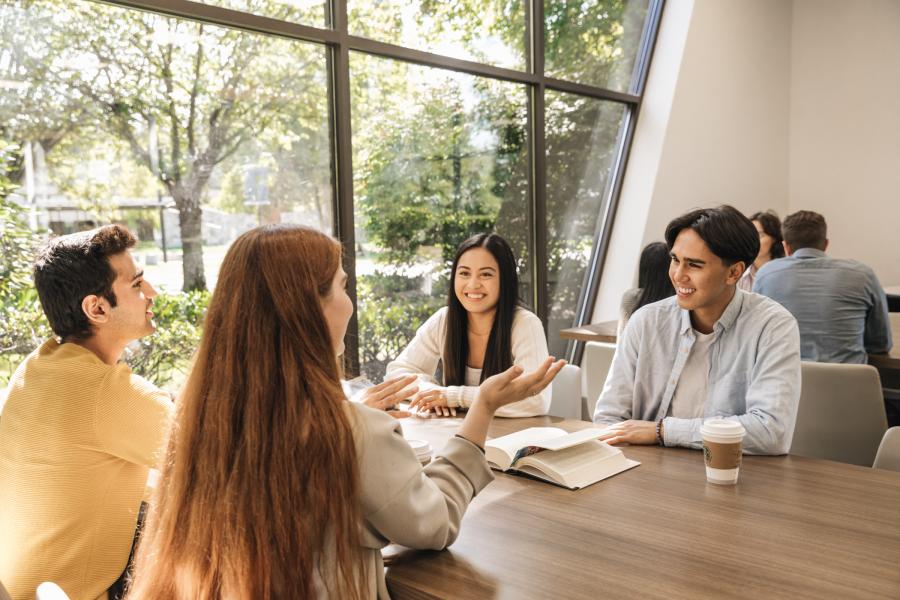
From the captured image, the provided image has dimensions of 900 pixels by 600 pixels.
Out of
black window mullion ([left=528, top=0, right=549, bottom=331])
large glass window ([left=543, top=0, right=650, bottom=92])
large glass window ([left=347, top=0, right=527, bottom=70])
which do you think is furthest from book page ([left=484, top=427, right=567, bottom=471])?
large glass window ([left=543, top=0, right=650, bottom=92])

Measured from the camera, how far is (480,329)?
9.44 ft

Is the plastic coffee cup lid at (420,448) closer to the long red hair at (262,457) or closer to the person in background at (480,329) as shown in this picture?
the long red hair at (262,457)

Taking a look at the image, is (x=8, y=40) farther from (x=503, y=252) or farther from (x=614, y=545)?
(x=614, y=545)

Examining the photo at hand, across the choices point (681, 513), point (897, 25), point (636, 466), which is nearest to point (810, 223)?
point (636, 466)

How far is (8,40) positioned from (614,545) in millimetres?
2460

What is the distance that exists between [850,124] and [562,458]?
232 inches

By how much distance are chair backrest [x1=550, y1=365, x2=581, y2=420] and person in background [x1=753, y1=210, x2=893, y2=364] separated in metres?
1.28

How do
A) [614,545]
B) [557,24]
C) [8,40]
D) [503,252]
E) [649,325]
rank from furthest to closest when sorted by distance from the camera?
1. [557,24]
2. [503,252]
3. [8,40]
4. [649,325]
5. [614,545]

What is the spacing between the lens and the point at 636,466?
1812 mm

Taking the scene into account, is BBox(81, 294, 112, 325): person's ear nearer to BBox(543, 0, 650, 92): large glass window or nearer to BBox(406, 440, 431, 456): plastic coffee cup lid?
BBox(406, 440, 431, 456): plastic coffee cup lid

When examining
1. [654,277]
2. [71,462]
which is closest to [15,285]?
[71,462]

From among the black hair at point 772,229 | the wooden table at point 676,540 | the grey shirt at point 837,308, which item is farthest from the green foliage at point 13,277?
the black hair at point 772,229

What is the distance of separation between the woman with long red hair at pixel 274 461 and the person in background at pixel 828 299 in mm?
2751

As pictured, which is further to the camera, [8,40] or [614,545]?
[8,40]
